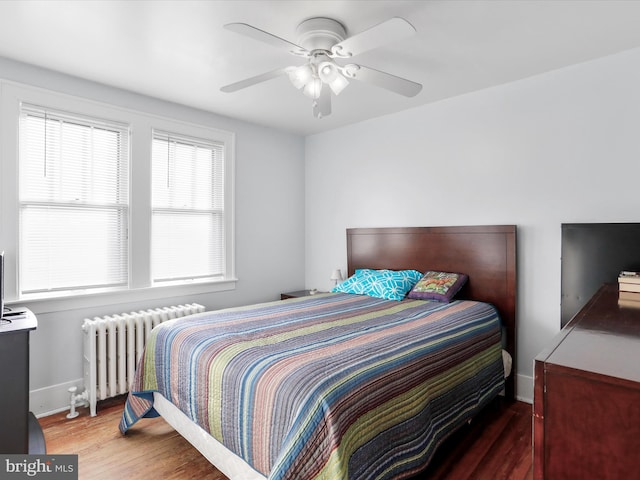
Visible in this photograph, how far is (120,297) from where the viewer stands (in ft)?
9.93

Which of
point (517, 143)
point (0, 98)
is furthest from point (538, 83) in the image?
point (0, 98)

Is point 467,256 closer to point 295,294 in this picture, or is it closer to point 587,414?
point 295,294

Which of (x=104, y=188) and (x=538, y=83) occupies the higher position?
(x=538, y=83)

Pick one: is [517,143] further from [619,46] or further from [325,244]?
[325,244]

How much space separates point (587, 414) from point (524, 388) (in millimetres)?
2491

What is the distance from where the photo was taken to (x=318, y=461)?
1.32m

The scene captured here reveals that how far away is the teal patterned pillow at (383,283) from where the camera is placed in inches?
123

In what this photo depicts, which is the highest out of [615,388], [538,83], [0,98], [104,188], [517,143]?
[538,83]

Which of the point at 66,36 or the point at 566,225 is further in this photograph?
the point at 566,225

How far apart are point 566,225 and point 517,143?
0.75m

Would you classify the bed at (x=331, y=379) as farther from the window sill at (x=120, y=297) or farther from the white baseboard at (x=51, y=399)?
the window sill at (x=120, y=297)

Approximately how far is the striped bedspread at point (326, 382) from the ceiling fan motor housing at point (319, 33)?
64.7 inches

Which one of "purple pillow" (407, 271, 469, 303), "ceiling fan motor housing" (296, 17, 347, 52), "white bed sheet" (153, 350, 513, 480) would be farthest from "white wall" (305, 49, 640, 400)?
"white bed sheet" (153, 350, 513, 480)

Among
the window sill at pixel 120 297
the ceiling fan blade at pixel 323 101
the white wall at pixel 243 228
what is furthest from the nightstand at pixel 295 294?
the ceiling fan blade at pixel 323 101
